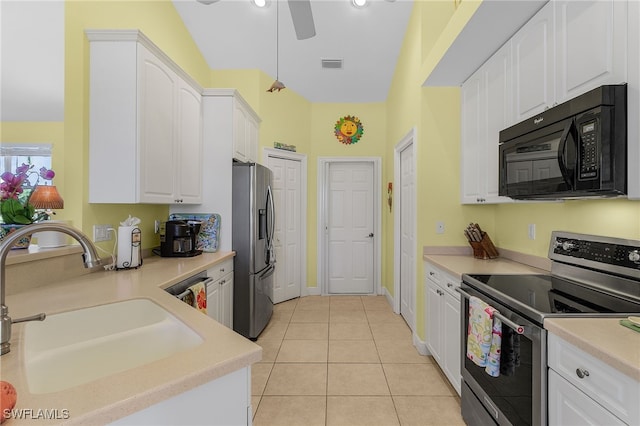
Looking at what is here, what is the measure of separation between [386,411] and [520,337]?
1.09 meters

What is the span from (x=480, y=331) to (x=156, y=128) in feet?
8.28

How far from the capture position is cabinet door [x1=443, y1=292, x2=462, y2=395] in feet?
6.63

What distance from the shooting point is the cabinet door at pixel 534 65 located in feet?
5.35

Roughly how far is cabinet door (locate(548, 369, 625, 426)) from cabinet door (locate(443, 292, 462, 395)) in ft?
2.65

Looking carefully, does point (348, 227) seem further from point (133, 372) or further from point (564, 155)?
point (133, 372)

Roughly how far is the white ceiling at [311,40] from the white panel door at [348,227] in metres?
1.25

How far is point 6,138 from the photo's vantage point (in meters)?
2.43

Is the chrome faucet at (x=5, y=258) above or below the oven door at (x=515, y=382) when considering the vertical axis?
above

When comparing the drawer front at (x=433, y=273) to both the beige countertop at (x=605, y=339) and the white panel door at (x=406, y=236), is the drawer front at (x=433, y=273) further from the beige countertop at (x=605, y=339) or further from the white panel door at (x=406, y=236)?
the beige countertop at (x=605, y=339)

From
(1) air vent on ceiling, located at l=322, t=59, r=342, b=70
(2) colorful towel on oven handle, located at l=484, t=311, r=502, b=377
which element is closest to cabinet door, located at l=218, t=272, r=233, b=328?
(2) colorful towel on oven handle, located at l=484, t=311, r=502, b=377

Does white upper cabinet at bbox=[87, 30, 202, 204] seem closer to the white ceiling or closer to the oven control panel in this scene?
the white ceiling

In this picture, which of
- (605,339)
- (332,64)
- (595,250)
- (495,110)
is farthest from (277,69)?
(605,339)

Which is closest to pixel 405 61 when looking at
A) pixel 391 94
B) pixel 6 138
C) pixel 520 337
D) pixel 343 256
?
pixel 391 94

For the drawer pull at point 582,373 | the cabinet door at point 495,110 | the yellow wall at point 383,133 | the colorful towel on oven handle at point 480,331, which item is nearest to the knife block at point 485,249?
the yellow wall at point 383,133
